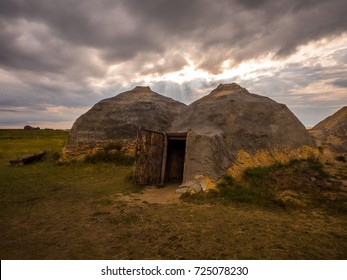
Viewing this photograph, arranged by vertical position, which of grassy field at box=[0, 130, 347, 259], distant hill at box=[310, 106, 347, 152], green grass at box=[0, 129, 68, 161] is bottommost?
grassy field at box=[0, 130, 347, 259]

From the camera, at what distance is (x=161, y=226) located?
559 cm

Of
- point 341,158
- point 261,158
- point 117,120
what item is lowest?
point 261,158

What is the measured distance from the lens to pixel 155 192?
29.5ft

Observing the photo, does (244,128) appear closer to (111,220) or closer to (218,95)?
(218,95)

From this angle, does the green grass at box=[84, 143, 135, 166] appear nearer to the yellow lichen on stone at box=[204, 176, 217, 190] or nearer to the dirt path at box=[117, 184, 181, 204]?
the dirt path at box=[117, 184, 181, 204]

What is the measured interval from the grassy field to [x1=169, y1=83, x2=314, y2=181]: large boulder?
831mm

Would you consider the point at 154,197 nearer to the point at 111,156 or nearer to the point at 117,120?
the point at 111,156

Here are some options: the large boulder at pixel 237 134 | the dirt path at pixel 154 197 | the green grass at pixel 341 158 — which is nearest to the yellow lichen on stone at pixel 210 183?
the large boulder at pixel 237 134

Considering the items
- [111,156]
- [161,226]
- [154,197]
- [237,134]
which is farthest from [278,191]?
[111,156]

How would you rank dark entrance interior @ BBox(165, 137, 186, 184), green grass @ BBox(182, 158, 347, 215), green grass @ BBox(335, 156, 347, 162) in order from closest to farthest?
green grass @ BBox(182, 158, 347, 215) → green grass @ BBox(335, 156, 347, 162) → dark entrance interior @ BBox(165, 137, 186, 184)

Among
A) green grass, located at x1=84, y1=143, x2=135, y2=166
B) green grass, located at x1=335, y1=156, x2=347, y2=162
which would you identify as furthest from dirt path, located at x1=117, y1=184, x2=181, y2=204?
green grass, located at x1=335, y1=156, x2=347, y2=162

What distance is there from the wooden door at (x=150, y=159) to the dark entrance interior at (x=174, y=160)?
0.99 metres

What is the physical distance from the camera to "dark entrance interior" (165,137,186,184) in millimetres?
11383

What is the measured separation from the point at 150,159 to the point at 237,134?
3.67m
